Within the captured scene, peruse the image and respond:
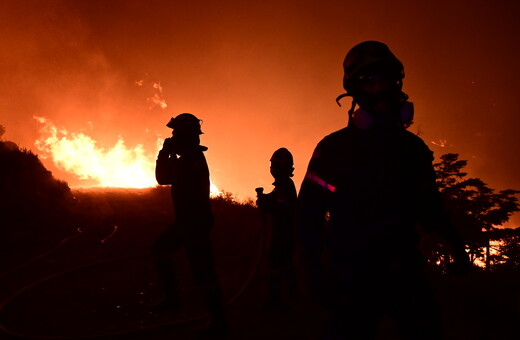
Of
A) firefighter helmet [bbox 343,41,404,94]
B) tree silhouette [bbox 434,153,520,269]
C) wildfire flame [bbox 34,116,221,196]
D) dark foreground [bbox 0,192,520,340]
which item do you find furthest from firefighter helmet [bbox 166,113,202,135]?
wildfire flame [bbox 34,116,221,196]

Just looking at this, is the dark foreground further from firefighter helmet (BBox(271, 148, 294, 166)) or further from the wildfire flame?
the wildfire flame

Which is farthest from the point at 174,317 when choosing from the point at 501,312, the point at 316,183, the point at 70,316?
the point at 501,312

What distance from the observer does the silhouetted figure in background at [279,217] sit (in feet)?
19.7

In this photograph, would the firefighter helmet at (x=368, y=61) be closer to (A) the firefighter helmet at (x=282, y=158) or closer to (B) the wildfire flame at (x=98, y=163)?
(A) the firefighter helmet at (x=282, y=158)

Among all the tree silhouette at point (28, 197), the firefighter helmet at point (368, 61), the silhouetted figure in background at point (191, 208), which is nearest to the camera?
the firefighter helmet at point (368, 61)

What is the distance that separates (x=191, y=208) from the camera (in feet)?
14.6

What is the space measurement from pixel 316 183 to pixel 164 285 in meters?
4.05

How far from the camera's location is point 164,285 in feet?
17.2

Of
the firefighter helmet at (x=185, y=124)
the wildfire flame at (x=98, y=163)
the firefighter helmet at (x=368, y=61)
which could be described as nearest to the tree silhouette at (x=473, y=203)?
the firefighter helmet at (x=185, y=124)

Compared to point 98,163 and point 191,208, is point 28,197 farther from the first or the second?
point 98,163

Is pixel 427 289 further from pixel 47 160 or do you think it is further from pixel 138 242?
pixel 47 160

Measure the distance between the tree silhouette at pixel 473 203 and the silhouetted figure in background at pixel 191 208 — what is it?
91.7ft

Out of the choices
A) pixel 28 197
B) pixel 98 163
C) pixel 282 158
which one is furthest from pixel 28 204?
pixel 98 163

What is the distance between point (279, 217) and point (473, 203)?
31.0 meters
